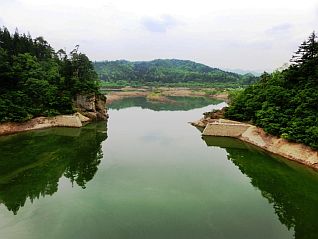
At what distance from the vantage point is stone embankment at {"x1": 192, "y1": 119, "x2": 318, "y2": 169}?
28484 millimetres

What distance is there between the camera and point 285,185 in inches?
942

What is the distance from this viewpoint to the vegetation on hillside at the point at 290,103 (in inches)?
1184

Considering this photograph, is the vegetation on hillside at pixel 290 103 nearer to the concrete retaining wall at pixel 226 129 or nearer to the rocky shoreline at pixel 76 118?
the concrete retaining wall at pixel 226 129

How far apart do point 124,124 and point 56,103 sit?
9879mm

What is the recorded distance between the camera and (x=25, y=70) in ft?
150

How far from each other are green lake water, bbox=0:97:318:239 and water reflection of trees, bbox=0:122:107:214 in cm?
8

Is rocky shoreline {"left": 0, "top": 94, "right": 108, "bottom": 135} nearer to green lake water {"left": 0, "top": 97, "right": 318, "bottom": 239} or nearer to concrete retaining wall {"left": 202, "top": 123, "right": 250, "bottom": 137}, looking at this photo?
green lake water {"left": 0, "top": 97, "right": 318, "bottom": 239}

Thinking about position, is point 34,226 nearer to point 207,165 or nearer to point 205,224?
point 205,224

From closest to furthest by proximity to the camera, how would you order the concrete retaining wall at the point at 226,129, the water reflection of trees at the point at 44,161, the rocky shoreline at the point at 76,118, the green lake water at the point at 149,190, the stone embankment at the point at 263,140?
the green lake water at the point at 149,190, the water reflection of trees at the point at 44,161, the stone embankment at the point at 263,140, the concrete retaining wall at the point at 226,129, the rocky shoreline at the point at 76,118

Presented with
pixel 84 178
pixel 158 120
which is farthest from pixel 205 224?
pixel 158 120

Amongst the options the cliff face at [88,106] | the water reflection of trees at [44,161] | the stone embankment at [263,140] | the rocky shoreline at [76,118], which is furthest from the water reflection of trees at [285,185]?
the cliff face at [88,106]

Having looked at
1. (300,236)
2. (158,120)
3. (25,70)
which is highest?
(25,70)

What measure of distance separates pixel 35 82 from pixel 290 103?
30.5 metres

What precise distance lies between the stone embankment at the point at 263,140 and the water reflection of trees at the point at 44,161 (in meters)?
13.3
